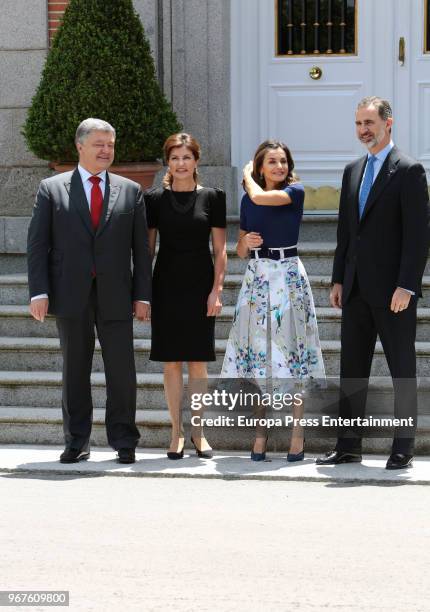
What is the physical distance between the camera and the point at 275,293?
24.2 feet

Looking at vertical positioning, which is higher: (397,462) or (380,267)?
(380,267)

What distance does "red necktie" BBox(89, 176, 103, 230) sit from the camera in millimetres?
7461

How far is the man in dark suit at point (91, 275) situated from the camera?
7402mm

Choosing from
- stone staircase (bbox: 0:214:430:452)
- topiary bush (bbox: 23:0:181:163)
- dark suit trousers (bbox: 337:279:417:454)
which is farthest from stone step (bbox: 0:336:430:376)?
topiary bush (bbox: 23:0:181:163)

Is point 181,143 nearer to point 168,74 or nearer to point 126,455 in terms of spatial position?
point 126,455

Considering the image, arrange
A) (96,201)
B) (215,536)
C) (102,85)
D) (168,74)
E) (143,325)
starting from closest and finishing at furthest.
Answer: (215,536), (96,201), (143,325), (102,85), (168,74)

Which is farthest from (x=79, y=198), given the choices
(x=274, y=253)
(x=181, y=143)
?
(x=274, y=253)

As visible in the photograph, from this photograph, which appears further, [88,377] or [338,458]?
[88,377]

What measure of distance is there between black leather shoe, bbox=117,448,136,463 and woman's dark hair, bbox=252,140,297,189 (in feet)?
5.33

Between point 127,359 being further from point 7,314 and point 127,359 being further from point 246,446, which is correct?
point 7,314

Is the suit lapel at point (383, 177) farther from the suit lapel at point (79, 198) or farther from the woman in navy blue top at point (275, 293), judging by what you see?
the suit lapel at point (79, 198)

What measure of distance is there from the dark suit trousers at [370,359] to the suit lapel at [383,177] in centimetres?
44

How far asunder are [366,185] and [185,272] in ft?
3.60

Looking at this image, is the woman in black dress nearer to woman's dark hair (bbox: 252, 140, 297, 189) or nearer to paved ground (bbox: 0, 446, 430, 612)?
woman's dark hair (bbox: 252, 140, 297, 189)
